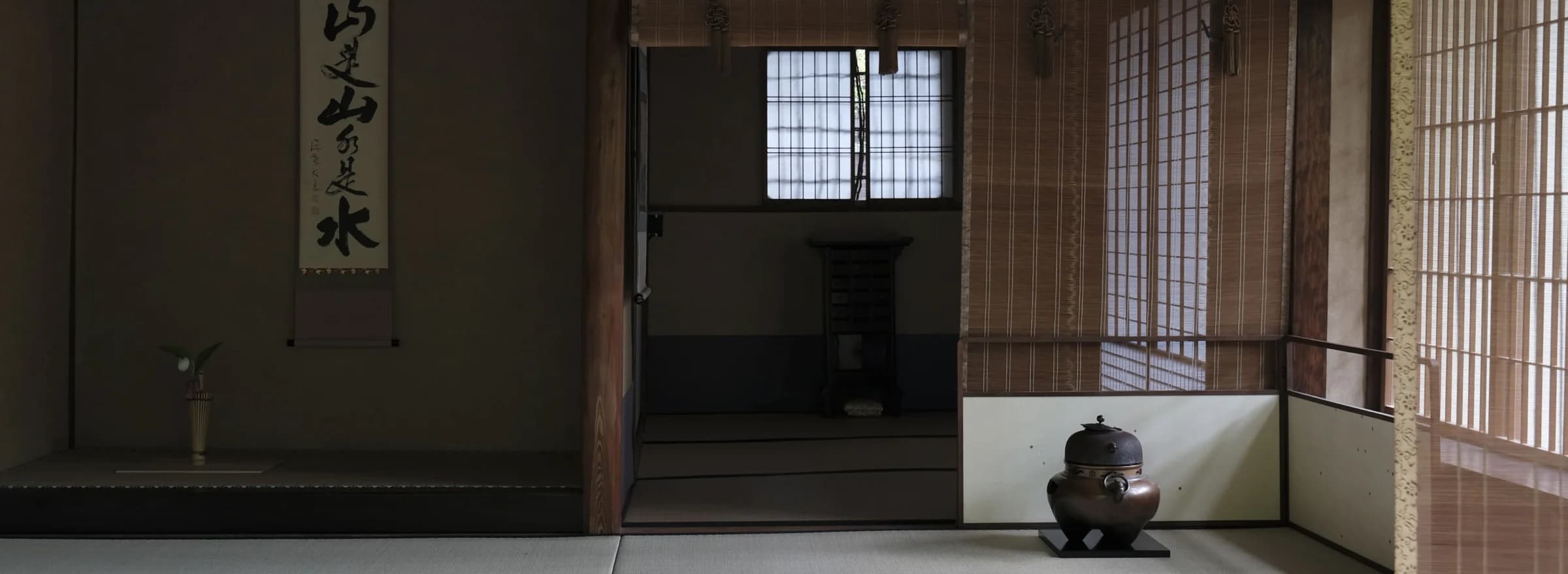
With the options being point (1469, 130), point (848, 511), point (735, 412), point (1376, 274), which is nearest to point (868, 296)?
point (735, 412)

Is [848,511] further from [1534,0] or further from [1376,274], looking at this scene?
[1534,0]

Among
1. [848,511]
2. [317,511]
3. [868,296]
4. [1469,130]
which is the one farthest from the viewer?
[868,296]

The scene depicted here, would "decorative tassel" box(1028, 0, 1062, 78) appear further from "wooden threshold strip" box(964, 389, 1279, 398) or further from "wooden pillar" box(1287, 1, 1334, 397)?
"wooden threshold strip" box(964, 389, 1279, 398)

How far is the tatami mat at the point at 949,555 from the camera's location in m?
4.14

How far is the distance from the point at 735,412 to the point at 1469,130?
17.0 feet

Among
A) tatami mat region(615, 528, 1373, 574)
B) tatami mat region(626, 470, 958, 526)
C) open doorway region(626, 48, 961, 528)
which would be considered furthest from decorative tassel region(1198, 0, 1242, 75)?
open doorway region(626, 48, 961, 528)

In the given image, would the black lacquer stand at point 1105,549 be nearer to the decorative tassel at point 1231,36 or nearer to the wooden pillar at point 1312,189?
the wooden pillar at point 1312,189

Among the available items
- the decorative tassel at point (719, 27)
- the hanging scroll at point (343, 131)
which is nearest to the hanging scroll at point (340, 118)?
the hanging scroll at point (343, 131)

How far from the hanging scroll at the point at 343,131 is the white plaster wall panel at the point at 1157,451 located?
273 cm

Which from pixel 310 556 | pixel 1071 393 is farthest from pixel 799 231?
pixel 310 556

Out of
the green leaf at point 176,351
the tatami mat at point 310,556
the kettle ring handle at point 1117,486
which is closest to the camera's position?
the tatami mat at point 310,556

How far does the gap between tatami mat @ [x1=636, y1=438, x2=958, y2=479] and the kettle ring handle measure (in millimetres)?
1416

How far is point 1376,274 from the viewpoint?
4652 millimetres

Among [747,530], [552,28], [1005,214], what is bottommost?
[747,530]
